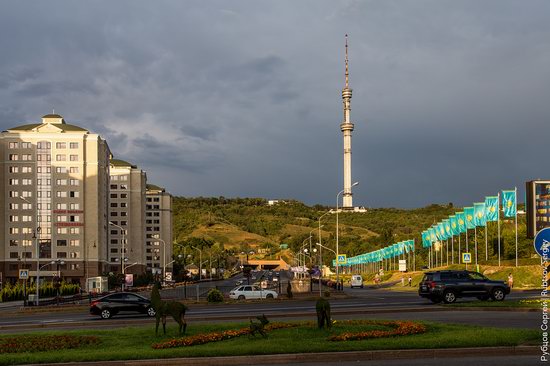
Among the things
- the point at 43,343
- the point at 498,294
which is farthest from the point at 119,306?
the point at 498,294

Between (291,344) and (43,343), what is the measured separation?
28.3 feet

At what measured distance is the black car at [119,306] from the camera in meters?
39.0

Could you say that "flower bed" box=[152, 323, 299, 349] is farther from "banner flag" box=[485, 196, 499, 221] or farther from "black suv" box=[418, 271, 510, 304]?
"banner flag" box=[485, 196, 499, 221]

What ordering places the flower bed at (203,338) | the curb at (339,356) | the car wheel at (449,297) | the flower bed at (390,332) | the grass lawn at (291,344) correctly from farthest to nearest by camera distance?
the car wheel at (449,297), the flower bed at (203,338), the flower bed at (390,332), the grass lawn at (291,344), the curb at (339,356)

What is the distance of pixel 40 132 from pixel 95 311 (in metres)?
98.4

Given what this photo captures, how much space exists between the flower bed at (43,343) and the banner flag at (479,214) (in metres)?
60.9

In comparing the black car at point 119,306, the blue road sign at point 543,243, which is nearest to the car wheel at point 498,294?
the black car at point 119,306

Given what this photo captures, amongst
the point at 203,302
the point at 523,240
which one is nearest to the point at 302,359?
the point at 203,302

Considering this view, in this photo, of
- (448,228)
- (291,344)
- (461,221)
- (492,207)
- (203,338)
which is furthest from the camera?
(448,228)

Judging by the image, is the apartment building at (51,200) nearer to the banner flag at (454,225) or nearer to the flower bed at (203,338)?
the banner flag at (454,225)

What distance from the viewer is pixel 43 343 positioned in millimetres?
22359

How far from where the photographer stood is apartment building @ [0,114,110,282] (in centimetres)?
12656

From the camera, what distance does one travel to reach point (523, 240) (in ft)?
344

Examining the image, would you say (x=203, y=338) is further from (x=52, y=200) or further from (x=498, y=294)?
(x=52, y=200)
